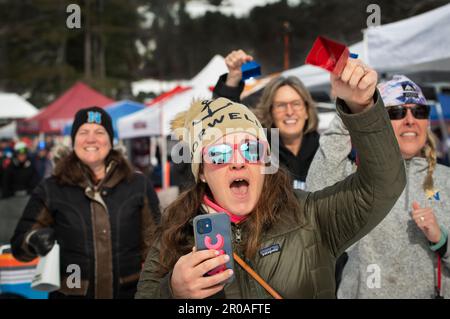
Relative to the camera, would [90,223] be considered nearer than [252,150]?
No

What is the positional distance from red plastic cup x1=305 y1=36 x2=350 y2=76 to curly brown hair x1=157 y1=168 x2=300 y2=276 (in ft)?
1.78

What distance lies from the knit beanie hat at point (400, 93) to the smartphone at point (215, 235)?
1.26 metres

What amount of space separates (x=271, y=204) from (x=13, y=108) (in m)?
19.6

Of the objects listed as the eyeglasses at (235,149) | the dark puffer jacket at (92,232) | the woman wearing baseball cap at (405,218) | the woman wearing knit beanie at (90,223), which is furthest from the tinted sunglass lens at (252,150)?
the woman wearing knit beanie at (90,223)

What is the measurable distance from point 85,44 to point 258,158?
30796mm

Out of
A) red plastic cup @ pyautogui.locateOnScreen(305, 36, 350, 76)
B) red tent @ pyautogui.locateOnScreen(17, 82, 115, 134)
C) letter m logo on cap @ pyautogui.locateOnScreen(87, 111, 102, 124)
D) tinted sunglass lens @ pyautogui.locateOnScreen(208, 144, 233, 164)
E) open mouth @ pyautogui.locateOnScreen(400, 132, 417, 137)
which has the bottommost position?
tinted sunglass lens @ pyautogui.locateOnScreen(208, 144, 233, 164)

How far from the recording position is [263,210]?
62.6 inches

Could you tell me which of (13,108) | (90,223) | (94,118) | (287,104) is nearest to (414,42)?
(287,104)

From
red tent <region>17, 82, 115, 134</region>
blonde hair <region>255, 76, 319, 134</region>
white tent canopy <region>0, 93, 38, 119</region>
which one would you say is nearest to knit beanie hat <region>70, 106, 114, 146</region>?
blonde hair <region>255, 76, 319, 134</region>

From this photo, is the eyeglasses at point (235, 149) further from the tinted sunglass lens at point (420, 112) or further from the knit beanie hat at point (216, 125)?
the tinted sunglass lens at point (420, 112)

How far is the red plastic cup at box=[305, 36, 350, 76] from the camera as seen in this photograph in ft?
3.88

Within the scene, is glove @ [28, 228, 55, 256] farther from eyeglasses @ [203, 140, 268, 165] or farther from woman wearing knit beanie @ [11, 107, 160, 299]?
eyeglasses @ [203, 140, 268, 165]

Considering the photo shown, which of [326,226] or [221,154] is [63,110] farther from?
[326,226]

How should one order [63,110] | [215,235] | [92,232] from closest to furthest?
1. [215,235]
2. [92,232]
3. [63,110]
